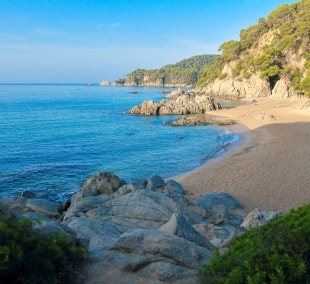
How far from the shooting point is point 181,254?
8.14m

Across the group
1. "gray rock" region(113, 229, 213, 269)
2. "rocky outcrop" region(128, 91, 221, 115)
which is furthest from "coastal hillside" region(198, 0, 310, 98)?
"gray rock" region(113, 229, 213, 269)

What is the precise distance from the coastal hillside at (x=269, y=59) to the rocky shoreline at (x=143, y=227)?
51.5 m

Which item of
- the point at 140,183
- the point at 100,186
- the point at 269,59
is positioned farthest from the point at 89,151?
the point at 269,59

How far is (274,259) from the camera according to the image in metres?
5.33

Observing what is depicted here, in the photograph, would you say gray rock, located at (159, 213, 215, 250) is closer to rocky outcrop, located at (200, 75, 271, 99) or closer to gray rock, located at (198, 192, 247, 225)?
gray rock, located at (198, 192, 247, 225)

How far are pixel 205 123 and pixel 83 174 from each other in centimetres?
3055

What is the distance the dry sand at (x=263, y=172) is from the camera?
20.7 m

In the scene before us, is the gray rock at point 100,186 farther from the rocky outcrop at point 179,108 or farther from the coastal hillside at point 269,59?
the coastal hillside at point 269,59

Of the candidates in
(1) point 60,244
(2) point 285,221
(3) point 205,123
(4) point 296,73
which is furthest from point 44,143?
(4) point 296,73

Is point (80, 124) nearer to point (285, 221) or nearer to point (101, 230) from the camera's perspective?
point (101, 230)

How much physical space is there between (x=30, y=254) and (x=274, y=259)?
173 inches

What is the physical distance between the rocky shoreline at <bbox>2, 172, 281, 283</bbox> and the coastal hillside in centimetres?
5154

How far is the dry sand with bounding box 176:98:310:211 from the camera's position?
68.0 feet

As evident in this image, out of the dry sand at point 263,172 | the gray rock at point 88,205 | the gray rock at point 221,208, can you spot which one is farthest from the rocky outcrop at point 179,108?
the gray rock at point 88,205
